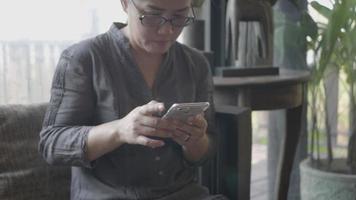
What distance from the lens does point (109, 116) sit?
1.04 m

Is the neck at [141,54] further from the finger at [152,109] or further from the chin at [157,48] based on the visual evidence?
the finger at [152,109]

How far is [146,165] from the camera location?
3.46ft

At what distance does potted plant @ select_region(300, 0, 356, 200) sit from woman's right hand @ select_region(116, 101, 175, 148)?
0.94 meters

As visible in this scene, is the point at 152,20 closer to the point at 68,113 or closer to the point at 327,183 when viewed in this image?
the point at 68,113

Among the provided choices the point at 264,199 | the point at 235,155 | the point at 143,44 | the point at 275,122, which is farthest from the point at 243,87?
the point at 264,199

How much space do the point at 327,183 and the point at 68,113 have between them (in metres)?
1.10

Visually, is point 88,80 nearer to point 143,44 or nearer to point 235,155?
point 143,44

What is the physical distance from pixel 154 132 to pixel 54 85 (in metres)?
0.25

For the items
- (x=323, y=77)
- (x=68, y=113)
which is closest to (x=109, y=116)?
(x=68, y=113)

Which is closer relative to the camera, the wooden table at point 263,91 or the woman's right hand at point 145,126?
the woman's right hand at point 145,126

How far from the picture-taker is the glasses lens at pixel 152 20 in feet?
3.23

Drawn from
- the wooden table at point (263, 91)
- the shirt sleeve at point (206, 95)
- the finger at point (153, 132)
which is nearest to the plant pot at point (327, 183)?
the wooden table at point (263, 91)

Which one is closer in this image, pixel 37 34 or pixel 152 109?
pixel 152 109

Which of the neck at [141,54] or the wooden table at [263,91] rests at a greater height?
the neck at [141,54]
